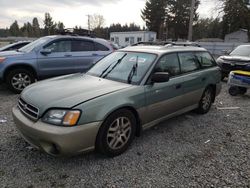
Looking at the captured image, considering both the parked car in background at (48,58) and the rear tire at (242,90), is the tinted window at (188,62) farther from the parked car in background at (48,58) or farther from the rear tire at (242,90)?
the rear tire at (242,90)

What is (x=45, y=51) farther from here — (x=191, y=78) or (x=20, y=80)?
(x=191, y=78)

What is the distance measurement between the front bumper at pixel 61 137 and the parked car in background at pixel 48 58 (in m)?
3.29

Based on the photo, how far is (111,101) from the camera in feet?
9.37

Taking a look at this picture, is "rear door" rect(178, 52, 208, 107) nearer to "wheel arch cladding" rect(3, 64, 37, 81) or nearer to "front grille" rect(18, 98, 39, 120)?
"front grille" rect(18, 98, 39, 120)

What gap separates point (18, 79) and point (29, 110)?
368cm

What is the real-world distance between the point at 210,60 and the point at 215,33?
58.8 meters

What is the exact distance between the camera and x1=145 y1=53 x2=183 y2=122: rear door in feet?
11.2

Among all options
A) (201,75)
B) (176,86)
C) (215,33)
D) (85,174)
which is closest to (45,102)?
(85,174)

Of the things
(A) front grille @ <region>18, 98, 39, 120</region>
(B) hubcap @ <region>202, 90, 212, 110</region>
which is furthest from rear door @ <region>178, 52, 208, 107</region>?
(A) front grille @ <region>18, 98, 39, 120</region>

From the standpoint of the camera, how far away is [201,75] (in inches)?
178

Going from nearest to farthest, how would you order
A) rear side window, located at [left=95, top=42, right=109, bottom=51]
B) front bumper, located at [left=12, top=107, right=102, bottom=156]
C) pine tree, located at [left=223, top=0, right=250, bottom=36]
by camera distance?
front bumper, located at [left=12, top=107, right=102, bottom=156] < rear side window, located at [left=95, top=42, right=109, bottom=51] < pine tree, located at [left=223, top=0, right=250, bottom=36]

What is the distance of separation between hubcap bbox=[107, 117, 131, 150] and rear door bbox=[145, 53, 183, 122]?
17.6 inches

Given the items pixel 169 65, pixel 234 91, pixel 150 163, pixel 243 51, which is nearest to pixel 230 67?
pixel 243 51

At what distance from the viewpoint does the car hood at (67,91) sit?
2693mm
